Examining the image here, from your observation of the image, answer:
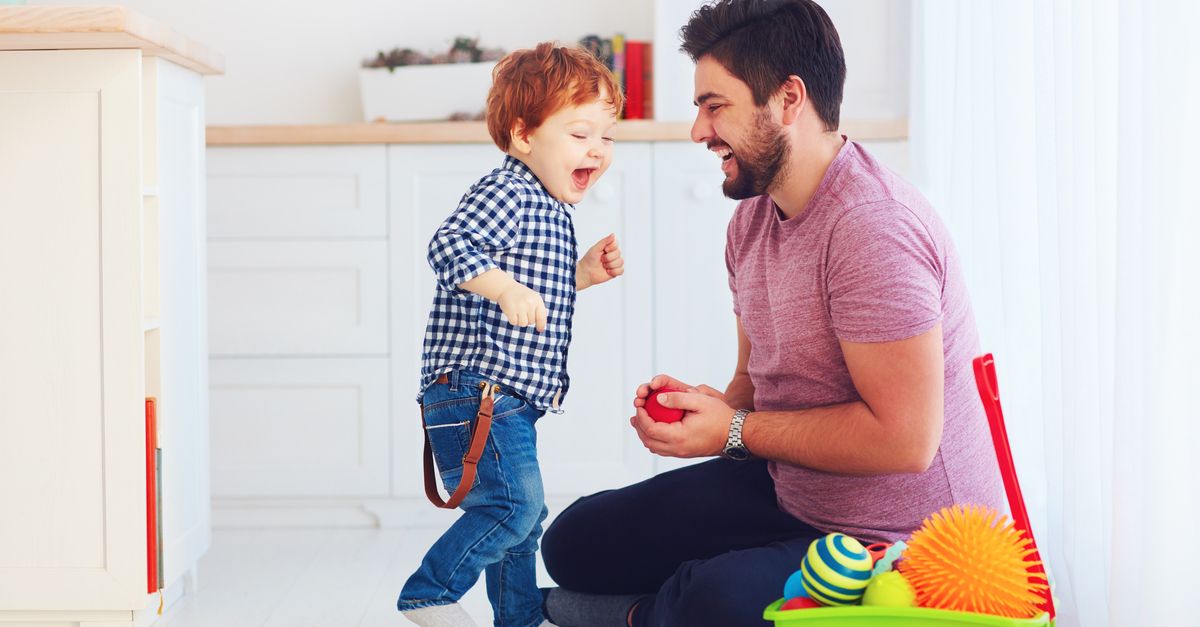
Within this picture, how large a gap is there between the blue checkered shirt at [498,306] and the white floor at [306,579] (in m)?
0.52

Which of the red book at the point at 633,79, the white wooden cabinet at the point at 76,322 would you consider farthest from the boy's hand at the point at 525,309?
the red book at the point at 633,79

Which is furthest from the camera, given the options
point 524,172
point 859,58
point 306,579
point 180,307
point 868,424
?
point 859,58

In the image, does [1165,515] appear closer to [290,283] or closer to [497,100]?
[497,100]

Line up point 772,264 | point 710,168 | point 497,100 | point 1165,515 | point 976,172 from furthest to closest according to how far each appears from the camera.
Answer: point 710,168
point 976,172
point 497,100
point 772,264
point 1165,515

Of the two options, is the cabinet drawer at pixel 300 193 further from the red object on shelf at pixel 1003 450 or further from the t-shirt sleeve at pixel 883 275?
the red object on shelf at pixel 1003 450

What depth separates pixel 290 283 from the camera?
250 cm

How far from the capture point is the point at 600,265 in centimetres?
165

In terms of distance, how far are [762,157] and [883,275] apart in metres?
0.25

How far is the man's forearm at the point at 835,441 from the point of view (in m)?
1.24

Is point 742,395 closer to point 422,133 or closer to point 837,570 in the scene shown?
point 837,570

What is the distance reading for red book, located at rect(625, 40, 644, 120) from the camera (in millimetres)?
2709

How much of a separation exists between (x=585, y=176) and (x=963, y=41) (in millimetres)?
744

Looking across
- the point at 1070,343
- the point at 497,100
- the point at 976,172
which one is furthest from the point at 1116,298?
the point at 497,100

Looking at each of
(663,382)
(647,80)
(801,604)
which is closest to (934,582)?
(801,604)
